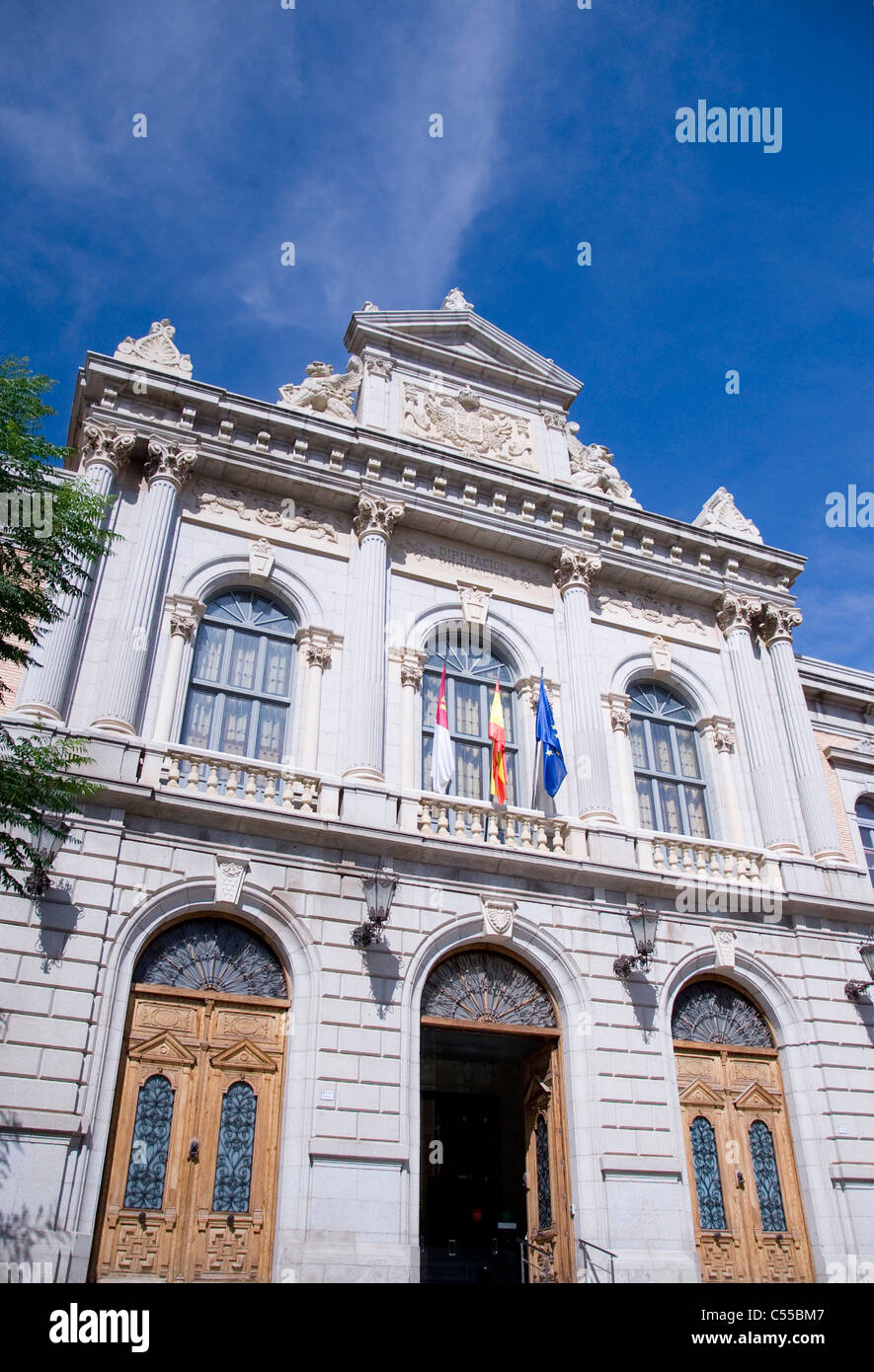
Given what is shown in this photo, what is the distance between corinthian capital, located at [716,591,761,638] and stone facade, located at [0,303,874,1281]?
75 millimetres

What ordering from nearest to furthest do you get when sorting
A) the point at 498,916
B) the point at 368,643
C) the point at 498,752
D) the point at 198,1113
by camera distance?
the point at 198,1113
the point at 498,916
the point at 498,752
the point at 368,643

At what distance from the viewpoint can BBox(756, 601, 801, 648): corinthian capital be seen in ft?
66.5

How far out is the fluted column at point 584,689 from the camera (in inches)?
651

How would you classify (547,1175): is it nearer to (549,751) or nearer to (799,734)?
(549,751)

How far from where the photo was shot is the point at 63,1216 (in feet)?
35.6

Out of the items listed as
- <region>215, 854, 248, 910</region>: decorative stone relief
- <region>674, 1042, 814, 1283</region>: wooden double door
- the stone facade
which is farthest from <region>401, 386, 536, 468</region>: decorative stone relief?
<region>674, 1042, 814, 1283</region>: wooden double door

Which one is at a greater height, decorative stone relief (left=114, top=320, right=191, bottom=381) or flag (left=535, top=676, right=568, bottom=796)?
decorative stone relief (left=114, top=320, right=191, bottom=381)

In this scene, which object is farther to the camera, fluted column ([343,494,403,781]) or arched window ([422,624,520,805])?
arched window ([422,624,520,805])

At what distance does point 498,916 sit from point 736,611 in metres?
8.64

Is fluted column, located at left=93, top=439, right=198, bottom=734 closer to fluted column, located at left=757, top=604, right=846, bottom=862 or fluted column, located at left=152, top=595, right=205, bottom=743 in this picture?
fluted column, located at left=152, top=595, right=205, bottom=743

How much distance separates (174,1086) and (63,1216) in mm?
1889

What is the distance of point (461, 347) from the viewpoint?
20.9m

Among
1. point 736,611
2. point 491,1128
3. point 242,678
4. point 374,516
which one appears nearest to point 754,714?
point 736,611

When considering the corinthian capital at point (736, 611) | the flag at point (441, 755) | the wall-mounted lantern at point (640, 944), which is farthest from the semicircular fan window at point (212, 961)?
the corinthian capital at point (736, 611)
